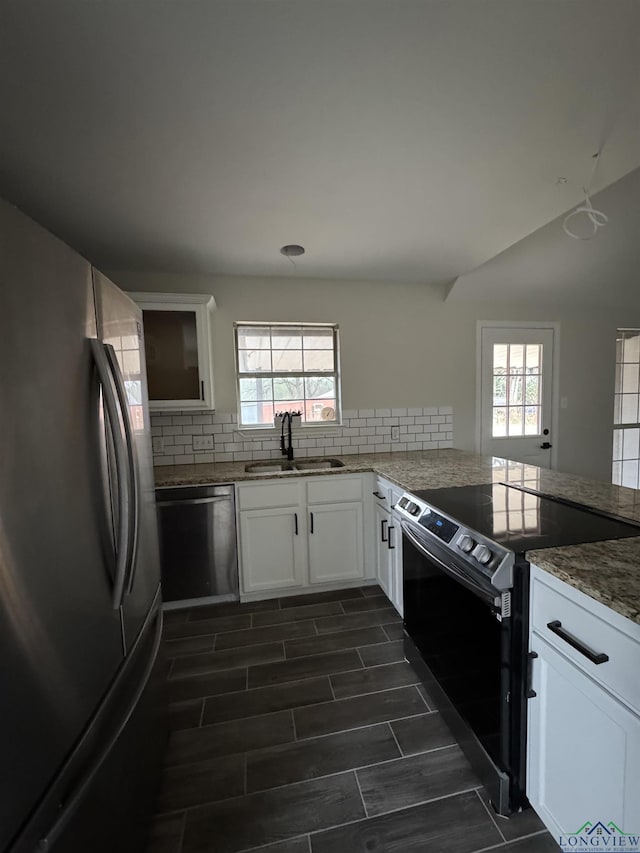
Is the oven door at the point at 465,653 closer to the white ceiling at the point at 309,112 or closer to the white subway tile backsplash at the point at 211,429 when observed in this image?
the white ceiling at the point at 309,112

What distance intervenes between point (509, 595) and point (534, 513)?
18.7 inches

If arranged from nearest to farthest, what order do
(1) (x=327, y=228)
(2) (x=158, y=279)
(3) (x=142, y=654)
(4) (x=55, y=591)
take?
(4) (x=55, y=591)
(3) (x=142, y=654)
(1) (x=327, y=228)
(2) (x=158, y=279)

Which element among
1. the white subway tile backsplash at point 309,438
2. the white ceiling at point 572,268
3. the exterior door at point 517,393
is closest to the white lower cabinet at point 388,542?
the white subway tile backsplash at point 309,438

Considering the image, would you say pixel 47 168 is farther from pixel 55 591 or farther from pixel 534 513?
pixel 534 513

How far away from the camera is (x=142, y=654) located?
1.13 meters

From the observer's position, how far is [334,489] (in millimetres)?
2453

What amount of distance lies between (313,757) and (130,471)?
1300 millimetres

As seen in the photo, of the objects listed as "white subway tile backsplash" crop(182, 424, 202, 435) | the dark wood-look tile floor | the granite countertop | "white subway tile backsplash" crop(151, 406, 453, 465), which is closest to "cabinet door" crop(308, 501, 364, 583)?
the granite countertop

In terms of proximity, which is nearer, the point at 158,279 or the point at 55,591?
the point at 55,591

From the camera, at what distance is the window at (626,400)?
3701 millimetres

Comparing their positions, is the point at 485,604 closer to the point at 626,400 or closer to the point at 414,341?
the point at 414,341

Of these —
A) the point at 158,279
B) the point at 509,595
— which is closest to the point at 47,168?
the point at 158,279

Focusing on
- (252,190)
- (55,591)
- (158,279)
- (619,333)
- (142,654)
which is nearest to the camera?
(55,591)

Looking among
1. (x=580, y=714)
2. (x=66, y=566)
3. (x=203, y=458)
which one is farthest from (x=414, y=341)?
(x=66, y=566)
